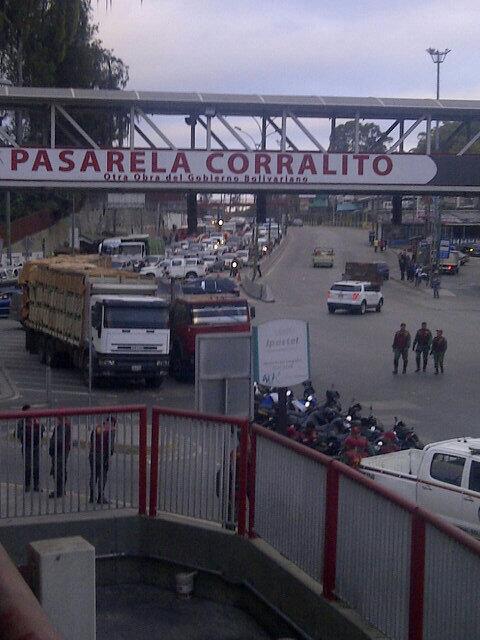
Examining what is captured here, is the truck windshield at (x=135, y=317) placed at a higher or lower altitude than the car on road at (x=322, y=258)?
lower

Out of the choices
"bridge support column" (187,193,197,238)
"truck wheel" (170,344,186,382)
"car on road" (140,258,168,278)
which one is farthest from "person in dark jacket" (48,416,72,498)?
"car on road" (140,258,168,278)

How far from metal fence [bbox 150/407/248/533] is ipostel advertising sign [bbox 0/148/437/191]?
548 inches

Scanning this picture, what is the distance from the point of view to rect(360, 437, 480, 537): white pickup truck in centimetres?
1156

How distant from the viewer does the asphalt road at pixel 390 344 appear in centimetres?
2291

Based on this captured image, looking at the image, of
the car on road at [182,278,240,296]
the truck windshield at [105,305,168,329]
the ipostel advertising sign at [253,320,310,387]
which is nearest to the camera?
the ipostel advertising sign at [253,320,310,387]

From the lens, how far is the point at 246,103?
22594 millimetres

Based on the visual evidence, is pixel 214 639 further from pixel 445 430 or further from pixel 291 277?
pixel 291 277

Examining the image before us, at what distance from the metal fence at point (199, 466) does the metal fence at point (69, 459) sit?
16 centimetres

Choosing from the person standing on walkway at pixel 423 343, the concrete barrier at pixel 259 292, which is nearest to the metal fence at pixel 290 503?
the person standing on walkway at pixel 423 343

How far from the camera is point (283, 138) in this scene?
75.2ft

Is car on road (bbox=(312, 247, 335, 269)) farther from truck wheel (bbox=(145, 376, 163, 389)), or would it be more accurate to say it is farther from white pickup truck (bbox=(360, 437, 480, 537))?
white pickup truck (bbox=(360, 437, 480, 537))

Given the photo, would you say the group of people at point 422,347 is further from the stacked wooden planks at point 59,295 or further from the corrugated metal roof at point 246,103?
the stacked wooden planks at point 59,295

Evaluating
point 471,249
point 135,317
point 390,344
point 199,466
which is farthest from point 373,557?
point 471,249

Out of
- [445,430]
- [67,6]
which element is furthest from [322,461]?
[445,430]
